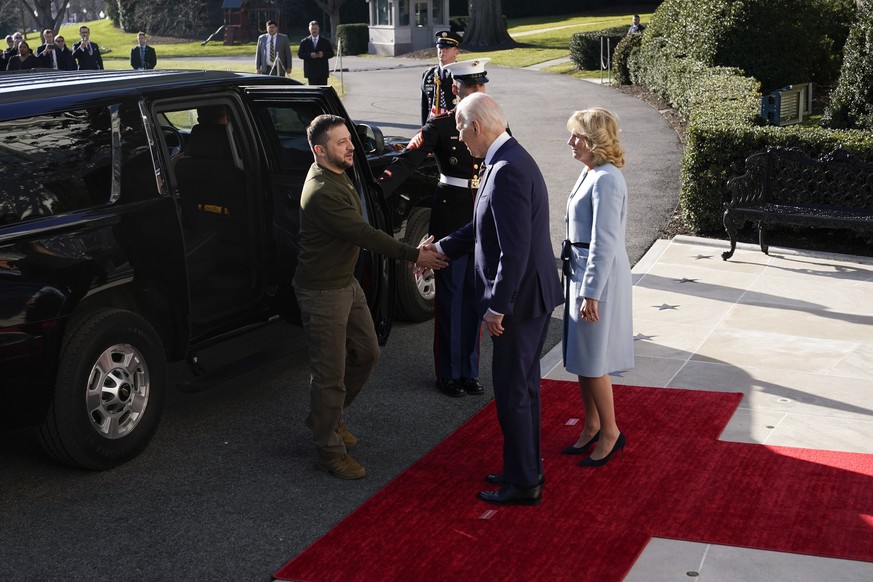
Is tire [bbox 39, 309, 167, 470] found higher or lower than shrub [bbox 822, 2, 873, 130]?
lower

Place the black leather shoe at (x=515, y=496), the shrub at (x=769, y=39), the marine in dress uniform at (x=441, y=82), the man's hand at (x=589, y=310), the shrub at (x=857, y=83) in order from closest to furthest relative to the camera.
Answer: the black leather shoe at (x=515, y=496)
the man's hand at (x=589, y=310)
the marine in dress uniform at (x=441, y=82)
the shrub at (x=857, y=83)
the shrub at (x=769, y=39)

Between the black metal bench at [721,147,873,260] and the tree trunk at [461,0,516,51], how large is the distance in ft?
119

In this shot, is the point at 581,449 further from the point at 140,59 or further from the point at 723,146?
the point at 140,59

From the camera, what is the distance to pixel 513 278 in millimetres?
5176

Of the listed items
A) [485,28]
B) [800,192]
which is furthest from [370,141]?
[485,28]

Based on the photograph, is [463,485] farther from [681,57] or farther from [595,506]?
[681,57]

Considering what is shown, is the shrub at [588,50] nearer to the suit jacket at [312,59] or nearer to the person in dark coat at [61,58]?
the suit jacket at [312,59]

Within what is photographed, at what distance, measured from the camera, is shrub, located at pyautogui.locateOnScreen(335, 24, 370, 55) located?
51.6 meters

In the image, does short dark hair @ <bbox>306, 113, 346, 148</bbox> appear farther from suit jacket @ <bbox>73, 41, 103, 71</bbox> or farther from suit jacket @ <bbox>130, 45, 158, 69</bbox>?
suit jacket @ <bbox>130, 45, 158, 69</bbox>

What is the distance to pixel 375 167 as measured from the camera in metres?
8.21

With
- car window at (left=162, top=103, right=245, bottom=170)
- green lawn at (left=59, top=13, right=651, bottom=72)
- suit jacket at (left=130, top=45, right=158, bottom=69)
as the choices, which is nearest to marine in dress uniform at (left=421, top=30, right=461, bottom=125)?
car window at (left=162, top=103, right=245, bottom=170)

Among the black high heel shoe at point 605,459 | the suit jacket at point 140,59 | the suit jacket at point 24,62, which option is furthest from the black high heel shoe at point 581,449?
the suit jacket at point 140,59

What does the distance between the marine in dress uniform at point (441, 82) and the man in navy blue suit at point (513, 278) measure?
262cm

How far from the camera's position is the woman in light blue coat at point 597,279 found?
5.59 m
